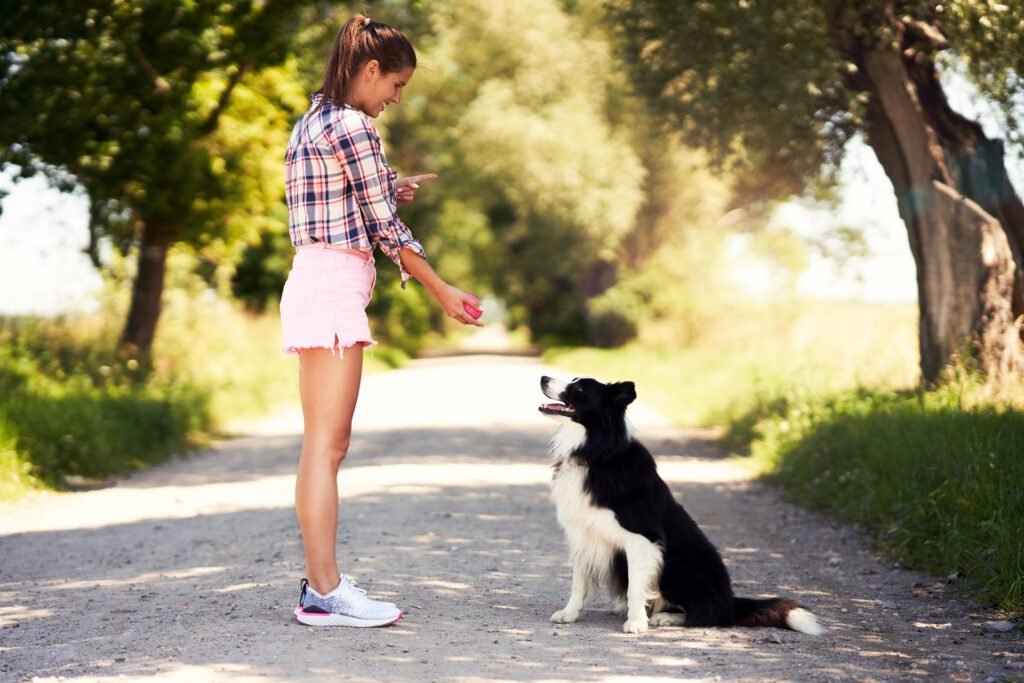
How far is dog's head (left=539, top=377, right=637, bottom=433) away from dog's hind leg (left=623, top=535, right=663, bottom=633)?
1.80 ft

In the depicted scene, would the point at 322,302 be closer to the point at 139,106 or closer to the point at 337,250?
the point at 337,250

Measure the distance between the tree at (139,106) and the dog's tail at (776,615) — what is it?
9.20 meters

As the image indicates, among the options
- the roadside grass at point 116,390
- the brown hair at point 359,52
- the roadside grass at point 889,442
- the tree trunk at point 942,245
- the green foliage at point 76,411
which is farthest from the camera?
the tree trunk at point 942,245

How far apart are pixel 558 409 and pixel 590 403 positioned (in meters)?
0.17

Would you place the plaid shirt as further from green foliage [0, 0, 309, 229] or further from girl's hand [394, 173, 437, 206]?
green foliage [0, 0, 309, 229]

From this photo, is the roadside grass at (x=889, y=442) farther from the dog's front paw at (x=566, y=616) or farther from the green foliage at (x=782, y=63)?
the green foliage at (x=782, y=63)

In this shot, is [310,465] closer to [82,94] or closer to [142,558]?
[142,558]

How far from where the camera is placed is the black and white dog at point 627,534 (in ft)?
17.0

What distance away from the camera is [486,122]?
31.3m

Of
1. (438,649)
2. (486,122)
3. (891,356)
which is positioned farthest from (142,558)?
(486,122)

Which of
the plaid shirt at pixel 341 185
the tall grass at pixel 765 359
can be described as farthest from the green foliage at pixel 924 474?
the plaid shirt at pixel 341 185

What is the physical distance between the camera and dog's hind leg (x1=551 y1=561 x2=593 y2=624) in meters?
5.32

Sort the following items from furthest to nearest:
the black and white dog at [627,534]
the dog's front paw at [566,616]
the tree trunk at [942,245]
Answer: the tree trunk at [942,245], the dog's front paw at [566,616], the black and white dog at [627,534]

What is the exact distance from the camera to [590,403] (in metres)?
5.28
